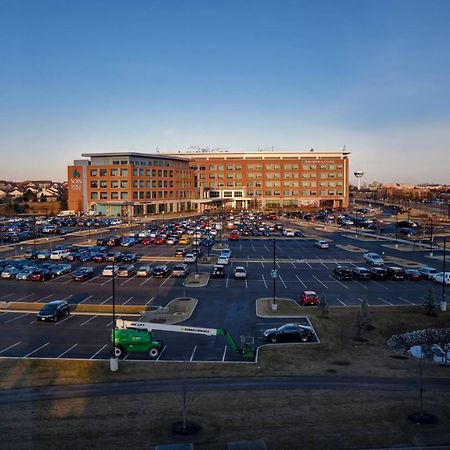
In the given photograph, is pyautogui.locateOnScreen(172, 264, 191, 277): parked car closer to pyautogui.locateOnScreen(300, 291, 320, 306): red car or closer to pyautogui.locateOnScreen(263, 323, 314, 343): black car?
pyautogui.locateOnScreen(300, 291, 320, 306): red car

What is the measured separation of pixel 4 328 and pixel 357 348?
20.4m

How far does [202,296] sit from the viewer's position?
40500 millimetres

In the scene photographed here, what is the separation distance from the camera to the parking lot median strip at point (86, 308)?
1393 inches

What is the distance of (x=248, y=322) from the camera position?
1288 inches

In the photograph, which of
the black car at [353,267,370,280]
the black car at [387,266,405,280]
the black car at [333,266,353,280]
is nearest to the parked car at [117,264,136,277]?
the black car at [333,266,353,280]

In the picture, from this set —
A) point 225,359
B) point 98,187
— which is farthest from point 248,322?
point 98,187

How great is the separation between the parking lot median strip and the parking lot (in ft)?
3.10

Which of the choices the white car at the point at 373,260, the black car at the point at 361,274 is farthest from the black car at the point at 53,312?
the white car at the point at 373,260

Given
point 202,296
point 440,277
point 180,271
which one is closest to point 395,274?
point 440,277

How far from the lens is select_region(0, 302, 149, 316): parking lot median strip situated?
3538cm

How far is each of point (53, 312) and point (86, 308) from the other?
150 inches

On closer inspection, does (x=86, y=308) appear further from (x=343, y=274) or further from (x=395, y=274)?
(x=395, y=274)

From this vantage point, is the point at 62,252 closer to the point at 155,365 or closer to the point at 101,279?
the point at 101,279

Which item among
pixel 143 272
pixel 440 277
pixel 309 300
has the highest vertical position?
pixel 440 277
